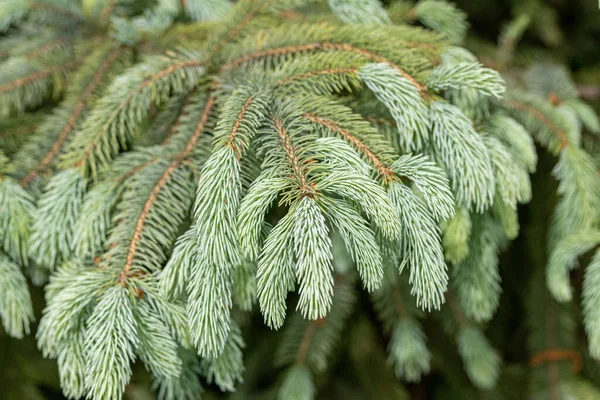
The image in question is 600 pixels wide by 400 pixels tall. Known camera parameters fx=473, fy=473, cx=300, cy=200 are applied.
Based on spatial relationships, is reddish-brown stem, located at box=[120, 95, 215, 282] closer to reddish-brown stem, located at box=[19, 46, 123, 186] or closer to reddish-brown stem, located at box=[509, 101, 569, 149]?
reddish-brown stem, located at box=[19, 46, 123, 186]

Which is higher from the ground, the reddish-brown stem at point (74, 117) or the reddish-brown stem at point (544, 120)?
the reddish-brown stem at point (74, 117)

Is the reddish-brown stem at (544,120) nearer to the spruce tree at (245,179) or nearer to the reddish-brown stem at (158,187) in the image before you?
the spruce tree at (245,179)

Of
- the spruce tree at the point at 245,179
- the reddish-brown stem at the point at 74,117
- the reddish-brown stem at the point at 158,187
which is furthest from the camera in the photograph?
the reddish-brown stem at the point at 74,117

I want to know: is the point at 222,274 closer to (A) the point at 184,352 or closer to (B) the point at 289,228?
(B) the point at 289,228

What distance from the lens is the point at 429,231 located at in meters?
0.68

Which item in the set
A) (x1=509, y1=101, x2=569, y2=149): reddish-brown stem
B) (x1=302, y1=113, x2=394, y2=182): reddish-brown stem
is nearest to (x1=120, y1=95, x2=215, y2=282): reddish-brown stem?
(x1=302, y1=113, x2=394, y2=182): reddish-brown stem

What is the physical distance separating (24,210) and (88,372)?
1.17 ft

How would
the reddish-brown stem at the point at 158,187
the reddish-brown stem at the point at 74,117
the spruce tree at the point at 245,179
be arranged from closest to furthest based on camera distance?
the spruce tree at the point at 245,179 < the reddish-brown stem at the point at 158,187 < the reddish-brown stem at the point at 74,117

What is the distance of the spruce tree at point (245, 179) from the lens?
665mm

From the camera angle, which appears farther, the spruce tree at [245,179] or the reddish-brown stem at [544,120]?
the reddish-brown stem at [544,120]

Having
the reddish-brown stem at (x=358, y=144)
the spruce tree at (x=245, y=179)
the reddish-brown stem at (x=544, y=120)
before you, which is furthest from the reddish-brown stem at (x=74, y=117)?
the reddish-brown stem at (x=544, y=120)

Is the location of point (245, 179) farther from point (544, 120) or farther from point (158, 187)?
point (544, 120)

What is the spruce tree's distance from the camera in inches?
26.2

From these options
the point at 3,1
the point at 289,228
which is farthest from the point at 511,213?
the point at 3,1
